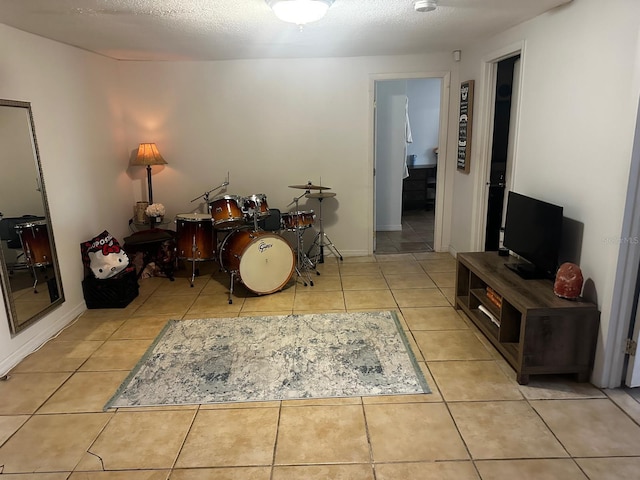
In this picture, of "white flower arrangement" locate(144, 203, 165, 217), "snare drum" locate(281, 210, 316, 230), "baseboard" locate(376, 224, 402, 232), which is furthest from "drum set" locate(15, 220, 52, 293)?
"baseboard" locate(376, 224, 402, 232)

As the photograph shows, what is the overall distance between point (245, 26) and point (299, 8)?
0.82m

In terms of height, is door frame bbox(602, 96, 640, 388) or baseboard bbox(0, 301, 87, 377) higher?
door frame bbox(602, 96, 640, 388)

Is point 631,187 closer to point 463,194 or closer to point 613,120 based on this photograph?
point 613,120

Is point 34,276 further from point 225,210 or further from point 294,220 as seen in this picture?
point 294,220

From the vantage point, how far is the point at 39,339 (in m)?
3.16

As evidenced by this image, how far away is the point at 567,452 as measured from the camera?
6.59ft

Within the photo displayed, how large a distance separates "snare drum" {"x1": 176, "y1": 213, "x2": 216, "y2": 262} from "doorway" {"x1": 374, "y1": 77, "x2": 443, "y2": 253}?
6.83 feet

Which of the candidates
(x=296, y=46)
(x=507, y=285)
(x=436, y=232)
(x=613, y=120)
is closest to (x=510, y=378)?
(x=507, y=285)

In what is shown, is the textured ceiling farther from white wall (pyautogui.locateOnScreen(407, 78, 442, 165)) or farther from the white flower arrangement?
white wall (pyautogui.locateOnScreen(407, 78, 442, 165))

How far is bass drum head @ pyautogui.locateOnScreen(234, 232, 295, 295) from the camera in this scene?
3734 millimetres

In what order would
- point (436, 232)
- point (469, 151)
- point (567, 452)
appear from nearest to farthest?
point (567, 452) → point (469, 151) → point (436, 232)

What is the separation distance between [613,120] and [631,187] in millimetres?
368

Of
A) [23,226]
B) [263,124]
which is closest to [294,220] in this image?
[263,124]

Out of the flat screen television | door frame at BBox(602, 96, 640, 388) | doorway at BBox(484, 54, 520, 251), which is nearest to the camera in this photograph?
door frame at BBox(602, 96, 640, 388)
